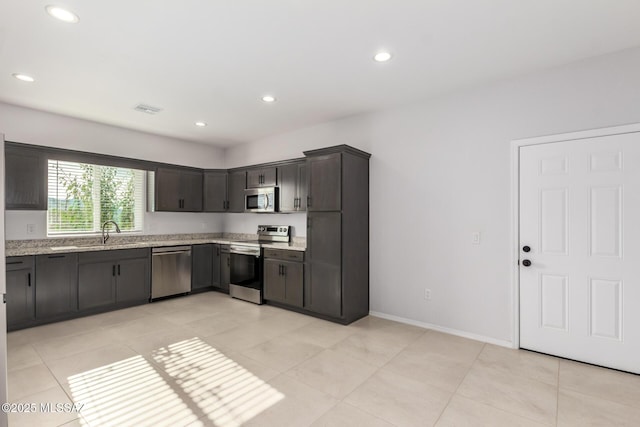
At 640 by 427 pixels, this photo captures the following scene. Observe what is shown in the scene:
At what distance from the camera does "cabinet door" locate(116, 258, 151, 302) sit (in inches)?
181

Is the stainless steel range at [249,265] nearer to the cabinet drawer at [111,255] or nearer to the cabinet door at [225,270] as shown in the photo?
the cabinet door at [225,270]

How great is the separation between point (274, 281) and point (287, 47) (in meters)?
3.19

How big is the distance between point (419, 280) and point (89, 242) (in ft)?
15.8

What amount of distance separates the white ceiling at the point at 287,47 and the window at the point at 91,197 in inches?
43.8

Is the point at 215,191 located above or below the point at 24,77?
below

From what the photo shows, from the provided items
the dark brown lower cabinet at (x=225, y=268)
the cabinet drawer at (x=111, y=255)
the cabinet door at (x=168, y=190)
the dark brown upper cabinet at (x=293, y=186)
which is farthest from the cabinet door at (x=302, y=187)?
the cabinet drawer at (x=111, y=255)

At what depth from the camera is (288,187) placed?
502 cm

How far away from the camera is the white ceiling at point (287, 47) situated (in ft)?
7.43

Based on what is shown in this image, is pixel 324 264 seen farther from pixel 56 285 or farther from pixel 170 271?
pixel 56 285

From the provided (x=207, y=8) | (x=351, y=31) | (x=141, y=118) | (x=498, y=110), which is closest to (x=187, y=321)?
(x=141, y=118)

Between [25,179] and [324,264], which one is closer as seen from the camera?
[25,179]

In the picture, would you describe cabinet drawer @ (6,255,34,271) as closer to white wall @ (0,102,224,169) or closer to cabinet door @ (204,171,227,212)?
white wall @ (0,102,224,169)

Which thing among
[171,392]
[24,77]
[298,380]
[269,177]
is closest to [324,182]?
[269,177]

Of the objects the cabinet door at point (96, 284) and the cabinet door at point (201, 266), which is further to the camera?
the cabinet door at point (201, 266)
